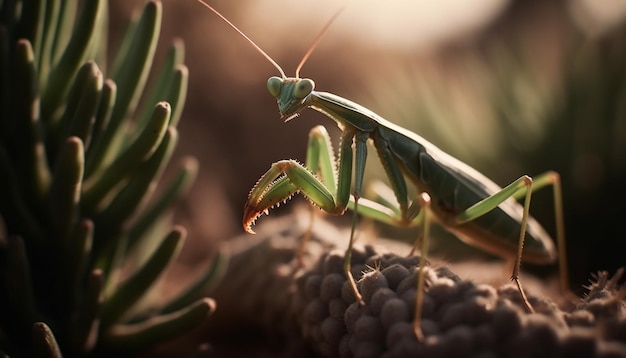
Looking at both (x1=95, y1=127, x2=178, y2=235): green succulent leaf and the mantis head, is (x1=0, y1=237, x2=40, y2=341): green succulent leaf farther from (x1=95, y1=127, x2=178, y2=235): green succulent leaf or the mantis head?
the mantis head

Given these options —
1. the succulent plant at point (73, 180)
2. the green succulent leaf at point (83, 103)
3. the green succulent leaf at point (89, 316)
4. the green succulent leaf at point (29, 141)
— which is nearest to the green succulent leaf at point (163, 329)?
the succulent plant at point (73, 180)

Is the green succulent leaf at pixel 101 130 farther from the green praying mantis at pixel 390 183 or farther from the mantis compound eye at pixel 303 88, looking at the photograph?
the mantis compound eye at pixel 303 88

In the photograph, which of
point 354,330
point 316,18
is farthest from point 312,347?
point 316,18

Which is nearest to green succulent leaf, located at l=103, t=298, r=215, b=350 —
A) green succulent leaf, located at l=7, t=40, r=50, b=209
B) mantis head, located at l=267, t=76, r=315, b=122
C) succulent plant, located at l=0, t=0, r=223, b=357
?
succulent plant, located at l=0, t=0, r=223, b=357

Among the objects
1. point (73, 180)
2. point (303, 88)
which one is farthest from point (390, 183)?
point (73, 180)

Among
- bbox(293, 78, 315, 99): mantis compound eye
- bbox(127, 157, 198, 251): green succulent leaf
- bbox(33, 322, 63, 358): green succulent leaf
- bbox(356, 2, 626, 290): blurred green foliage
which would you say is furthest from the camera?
bbox(356, 2, 626, 290): blurred green foliage

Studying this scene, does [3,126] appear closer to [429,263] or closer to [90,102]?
[90,102]
